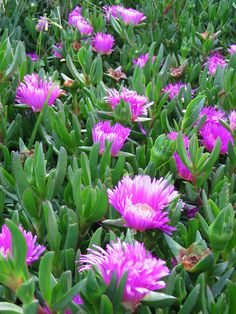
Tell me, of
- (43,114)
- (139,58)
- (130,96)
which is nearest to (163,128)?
(130,96)

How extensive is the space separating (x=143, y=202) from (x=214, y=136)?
27cm

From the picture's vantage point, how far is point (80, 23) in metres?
1.29

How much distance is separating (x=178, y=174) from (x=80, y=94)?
33 cm

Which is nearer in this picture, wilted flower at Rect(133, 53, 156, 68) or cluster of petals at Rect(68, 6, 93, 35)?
wilted flower at Rect(133, 53, 156, 68)

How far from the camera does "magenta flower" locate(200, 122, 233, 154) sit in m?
0.83

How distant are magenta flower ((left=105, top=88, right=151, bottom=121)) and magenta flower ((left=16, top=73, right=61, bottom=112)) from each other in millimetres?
99

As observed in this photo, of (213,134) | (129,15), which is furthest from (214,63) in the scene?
(213,134)

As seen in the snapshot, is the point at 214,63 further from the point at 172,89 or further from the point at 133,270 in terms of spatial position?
the point at 133,270

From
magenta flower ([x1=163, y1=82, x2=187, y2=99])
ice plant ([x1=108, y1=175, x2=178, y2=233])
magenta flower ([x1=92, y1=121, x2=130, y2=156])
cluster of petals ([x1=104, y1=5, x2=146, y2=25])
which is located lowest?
magenta flower ([x1=163, y1=82, x2=187, y2=99])

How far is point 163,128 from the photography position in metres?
0.88

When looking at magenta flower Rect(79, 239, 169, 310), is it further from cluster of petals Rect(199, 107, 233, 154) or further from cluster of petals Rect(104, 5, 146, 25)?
cluster of petals Rect(104, 5, 146, 25)

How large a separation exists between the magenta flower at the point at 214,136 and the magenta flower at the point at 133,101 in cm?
10

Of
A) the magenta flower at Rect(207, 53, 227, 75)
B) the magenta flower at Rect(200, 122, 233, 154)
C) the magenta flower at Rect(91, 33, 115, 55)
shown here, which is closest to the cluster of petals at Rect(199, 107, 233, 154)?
the magenta flower at Rect(200, 122, 233, 154)

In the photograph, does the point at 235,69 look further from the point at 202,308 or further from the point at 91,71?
the point at 202,308
